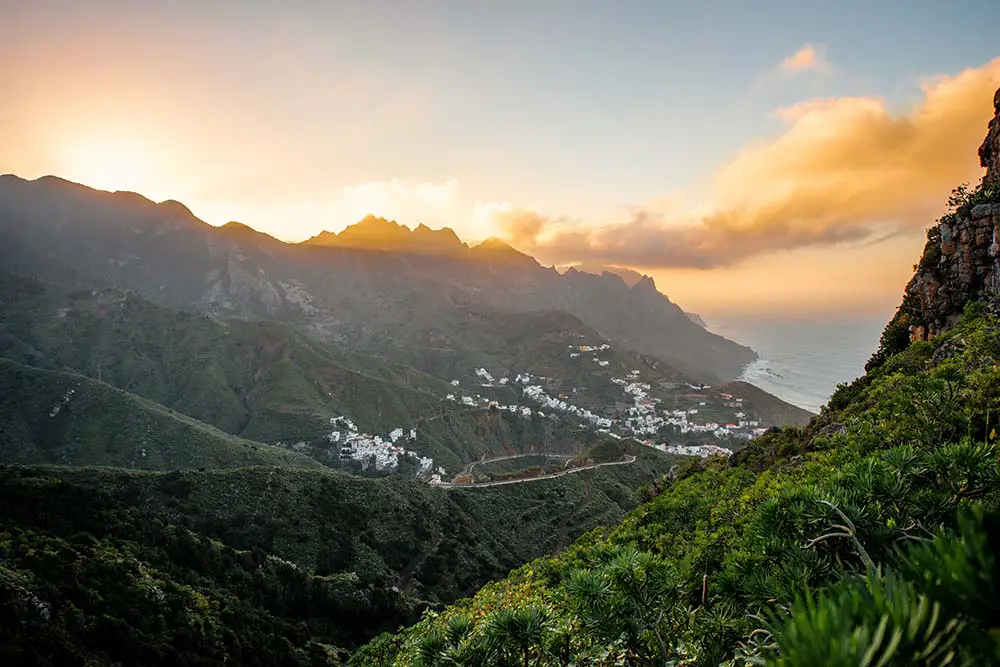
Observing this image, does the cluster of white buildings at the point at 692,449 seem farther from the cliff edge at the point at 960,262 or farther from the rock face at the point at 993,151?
the rock face at the point at 993,151

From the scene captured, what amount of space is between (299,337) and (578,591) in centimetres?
13024

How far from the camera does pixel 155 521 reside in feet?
95.2

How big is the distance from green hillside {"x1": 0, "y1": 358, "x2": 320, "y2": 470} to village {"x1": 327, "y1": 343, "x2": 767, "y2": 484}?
20.4 m

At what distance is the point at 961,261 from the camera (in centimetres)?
1873

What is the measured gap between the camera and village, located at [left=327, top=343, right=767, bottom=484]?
8525 cm

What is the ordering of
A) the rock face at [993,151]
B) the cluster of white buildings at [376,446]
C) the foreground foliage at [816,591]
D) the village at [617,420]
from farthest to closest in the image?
the village at [617,420]
the cluster of white buildings at [376,446]
the rock face at [993,151]
the foreground foliage at [816,591]

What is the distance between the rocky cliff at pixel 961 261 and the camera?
17.9 m

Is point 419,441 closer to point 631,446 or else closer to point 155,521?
point 631,446

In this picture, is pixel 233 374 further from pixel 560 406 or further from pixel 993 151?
pixel 993 151

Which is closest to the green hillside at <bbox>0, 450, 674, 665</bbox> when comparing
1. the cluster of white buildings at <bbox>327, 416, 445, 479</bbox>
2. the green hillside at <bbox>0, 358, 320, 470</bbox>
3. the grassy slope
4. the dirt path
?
the dirt path

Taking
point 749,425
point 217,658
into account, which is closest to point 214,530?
point 217,658

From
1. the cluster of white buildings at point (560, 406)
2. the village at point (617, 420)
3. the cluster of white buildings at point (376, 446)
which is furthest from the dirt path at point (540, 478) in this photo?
the cluster of white buildings at point (560, 406)

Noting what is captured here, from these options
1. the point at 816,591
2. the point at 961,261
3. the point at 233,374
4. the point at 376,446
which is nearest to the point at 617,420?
the point at 376,446

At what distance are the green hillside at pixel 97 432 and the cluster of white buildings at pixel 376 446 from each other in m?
16.4
